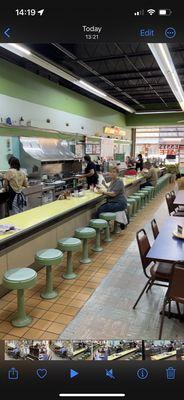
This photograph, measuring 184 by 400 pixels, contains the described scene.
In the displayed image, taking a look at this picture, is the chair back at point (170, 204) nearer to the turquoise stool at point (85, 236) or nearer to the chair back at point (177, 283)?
the turquoise stool at point (85, 236)

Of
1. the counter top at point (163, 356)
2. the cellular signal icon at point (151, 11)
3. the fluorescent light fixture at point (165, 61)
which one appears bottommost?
the counter top at point (163, 356)

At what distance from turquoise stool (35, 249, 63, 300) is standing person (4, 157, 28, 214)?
2214mm

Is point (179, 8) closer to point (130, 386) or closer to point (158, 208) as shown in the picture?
point (130, 386)

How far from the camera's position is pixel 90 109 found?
464 inches

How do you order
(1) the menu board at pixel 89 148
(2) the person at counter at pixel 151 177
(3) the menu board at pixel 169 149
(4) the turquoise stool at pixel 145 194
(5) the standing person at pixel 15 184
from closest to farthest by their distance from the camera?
1. (5) the standing person at pixel 15 184
2. (4) the turquoise stool at pixel 145 194
3. (2) the person at counter at pixel 151 177
4. (1) the menu board at pixel 89 148
5. (3) the menu board at pixel 169 149

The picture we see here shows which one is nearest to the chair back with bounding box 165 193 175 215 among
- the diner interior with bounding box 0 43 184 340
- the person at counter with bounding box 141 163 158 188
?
the diner interior with bounding box 0 43 184 340

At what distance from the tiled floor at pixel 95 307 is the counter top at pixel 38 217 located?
2.66ft

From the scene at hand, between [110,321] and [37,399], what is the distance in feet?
7.70

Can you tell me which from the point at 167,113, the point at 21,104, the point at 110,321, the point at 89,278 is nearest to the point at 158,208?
the point at 21,104

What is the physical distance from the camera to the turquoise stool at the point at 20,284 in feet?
9.36

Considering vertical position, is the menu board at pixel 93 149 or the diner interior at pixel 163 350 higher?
the menu board at pixel 93 149

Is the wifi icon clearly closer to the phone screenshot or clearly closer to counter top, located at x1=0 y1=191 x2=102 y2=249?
the phone screenshot

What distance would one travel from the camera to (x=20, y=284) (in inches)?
112
